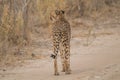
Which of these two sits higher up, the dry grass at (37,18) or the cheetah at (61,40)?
the dry grass at (37,18)

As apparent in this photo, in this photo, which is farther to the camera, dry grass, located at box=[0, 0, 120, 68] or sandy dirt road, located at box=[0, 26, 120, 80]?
dry grass, located at box=[0, 0, 120, 68]

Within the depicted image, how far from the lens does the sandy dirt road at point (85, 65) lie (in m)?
9.16

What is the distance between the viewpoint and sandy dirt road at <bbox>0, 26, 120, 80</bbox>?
9164 mm

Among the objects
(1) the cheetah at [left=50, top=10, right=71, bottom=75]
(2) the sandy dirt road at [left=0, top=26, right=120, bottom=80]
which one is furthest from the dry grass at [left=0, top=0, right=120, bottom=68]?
(1) the cheetah at [left=50, top=10, right=71, bottom=75]

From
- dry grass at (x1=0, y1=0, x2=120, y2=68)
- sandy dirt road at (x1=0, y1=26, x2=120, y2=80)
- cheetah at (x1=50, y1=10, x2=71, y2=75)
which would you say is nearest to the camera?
sandy dirt road at (x1=0, y1=26, x2=120, y2=80)

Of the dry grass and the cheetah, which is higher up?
the dry grass

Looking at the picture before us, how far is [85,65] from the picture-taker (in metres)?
11.1

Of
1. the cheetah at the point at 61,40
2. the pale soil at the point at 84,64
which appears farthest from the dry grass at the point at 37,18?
the cheetah at the point at 61,40

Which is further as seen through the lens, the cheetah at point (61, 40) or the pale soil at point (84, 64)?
the cheetah at point (61, 40)

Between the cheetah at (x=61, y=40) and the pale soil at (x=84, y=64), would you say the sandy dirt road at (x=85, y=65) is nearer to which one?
the pale soil at (x=84, y=64)

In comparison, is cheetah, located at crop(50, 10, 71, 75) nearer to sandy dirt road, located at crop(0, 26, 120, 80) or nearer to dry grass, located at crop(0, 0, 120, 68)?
sandy dirt road, located at crop(0, 26, 120, 80)

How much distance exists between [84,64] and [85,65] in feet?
0.54

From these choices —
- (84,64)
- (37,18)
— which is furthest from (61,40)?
(37,18)

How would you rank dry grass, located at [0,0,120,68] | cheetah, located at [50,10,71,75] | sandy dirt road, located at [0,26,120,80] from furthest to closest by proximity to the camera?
dry grass, located at [0,0,120,68] < cheetah, located at [50,10,71,75] < sandy dirt road, located at [0,26,120,80]
